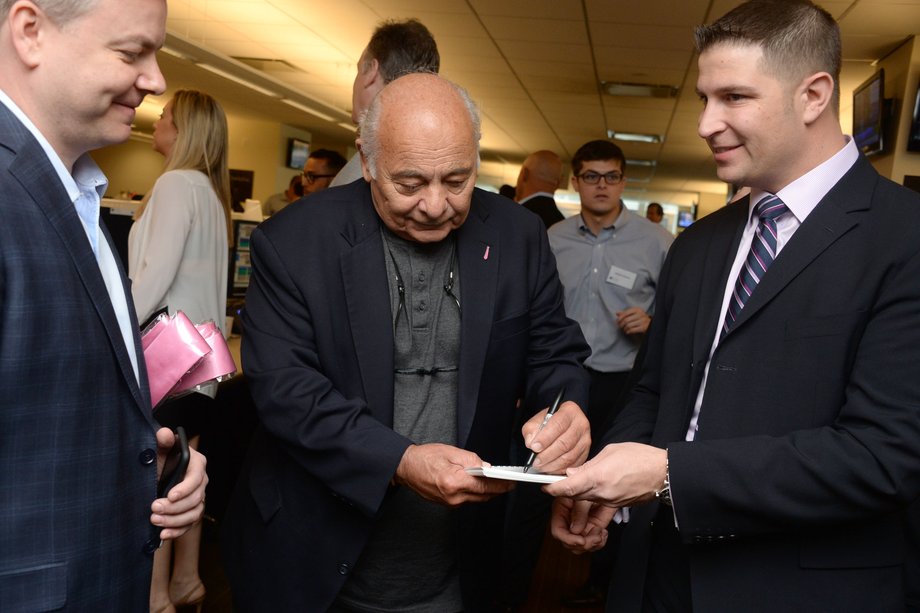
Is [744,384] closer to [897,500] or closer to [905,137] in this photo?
[897,500]

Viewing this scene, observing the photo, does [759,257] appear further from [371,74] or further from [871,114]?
[871,114]

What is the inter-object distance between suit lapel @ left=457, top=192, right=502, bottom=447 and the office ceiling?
4557mm

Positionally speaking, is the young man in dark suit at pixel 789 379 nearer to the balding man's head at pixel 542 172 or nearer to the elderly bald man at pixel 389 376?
the elderly bald man at pixel 389 376

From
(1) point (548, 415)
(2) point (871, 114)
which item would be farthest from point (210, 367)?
(2) point (871, 114)

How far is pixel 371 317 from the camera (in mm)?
1613

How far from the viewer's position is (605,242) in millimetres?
3863

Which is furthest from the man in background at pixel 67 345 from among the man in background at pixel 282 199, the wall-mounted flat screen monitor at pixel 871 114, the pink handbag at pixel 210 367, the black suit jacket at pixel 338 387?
the wall-mounted flat screen monitor at pixel 871 114

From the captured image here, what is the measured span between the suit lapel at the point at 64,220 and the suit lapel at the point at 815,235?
3.26 feet

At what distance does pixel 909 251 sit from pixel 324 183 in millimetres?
4127

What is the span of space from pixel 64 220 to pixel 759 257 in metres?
1.16

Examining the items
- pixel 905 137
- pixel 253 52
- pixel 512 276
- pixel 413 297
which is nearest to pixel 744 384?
pixel 512 276

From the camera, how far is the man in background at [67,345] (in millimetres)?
986

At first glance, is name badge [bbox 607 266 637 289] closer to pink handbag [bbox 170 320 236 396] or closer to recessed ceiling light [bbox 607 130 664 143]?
pink handbag [bbox 170 320 236 396]

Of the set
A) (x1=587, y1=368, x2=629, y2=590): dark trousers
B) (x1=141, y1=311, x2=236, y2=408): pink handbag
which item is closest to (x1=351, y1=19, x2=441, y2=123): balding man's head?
(x1=141, y1=311, x2=236, y2=408): pink handbag
